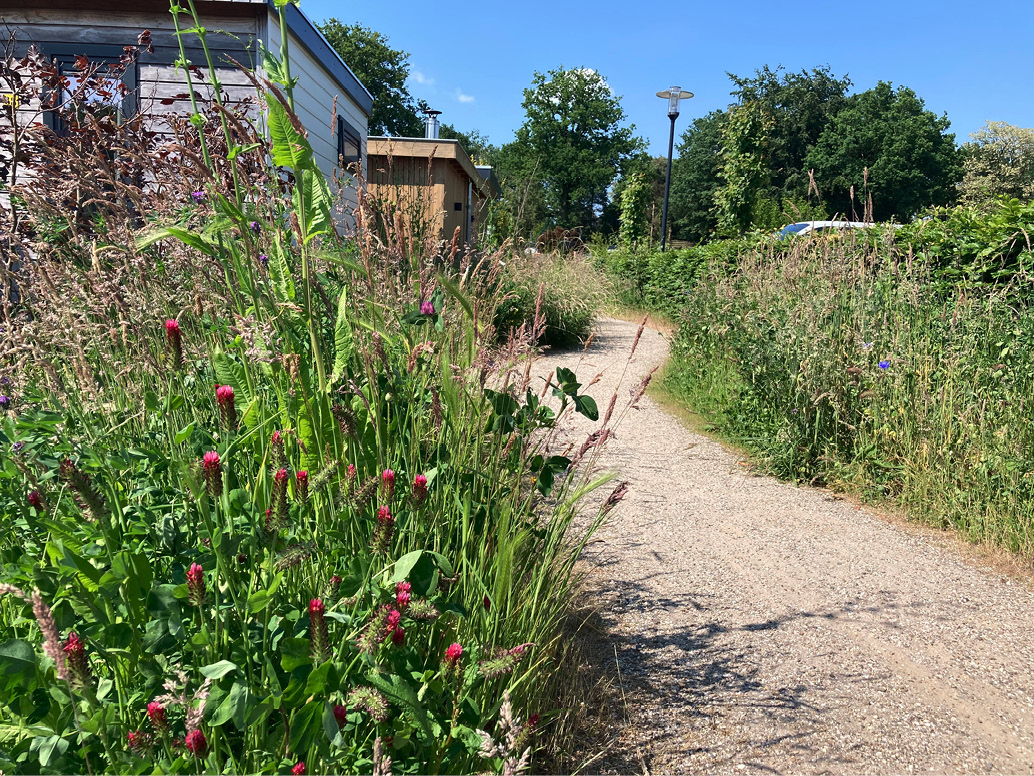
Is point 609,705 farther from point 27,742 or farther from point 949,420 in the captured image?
point 949,420

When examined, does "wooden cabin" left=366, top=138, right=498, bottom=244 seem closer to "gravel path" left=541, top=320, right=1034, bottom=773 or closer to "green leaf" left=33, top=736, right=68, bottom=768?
"gravel path" left=541, top=320, right=1034, bottom=773

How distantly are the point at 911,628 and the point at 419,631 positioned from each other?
7.16 ft

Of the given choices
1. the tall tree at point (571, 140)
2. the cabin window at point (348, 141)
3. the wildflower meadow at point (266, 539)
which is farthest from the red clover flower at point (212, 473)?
the tall tree at point (571, 140)

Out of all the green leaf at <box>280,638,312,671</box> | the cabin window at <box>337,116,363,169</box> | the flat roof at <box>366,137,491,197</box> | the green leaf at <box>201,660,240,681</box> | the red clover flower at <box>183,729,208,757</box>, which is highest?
the flat roof at <box>366,137,491,197</box>

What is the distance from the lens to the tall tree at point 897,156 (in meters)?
42.3

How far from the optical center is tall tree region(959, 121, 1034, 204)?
140 feet

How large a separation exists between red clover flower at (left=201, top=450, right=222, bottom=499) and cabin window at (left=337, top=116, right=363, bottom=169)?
32.7 ft

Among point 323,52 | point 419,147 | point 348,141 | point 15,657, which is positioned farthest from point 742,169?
point 15,657

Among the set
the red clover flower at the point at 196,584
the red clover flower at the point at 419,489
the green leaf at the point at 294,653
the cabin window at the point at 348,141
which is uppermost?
the cabin window at the point at 348,141

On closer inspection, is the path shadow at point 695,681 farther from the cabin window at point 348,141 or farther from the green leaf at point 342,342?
the cabin window at point 348,141

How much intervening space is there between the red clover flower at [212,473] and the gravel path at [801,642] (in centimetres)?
132

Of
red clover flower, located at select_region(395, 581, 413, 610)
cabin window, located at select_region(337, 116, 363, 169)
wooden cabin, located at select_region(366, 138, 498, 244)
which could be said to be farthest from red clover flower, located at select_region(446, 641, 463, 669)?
wooden cabin, located at select_region(366, 138, 498, 244)

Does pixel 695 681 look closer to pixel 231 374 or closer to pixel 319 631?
pixel 319 631

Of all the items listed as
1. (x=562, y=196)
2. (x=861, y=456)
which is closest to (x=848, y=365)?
(x=861, y=456)
